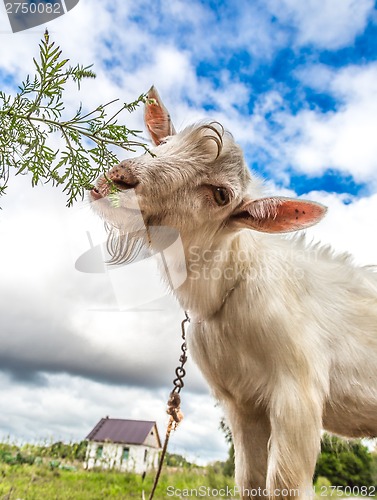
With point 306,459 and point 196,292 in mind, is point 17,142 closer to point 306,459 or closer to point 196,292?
point 196,292

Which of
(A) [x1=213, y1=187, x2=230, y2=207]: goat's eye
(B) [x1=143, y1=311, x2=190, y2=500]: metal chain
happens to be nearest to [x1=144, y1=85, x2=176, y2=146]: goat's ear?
(A) [x1=213, y1=187, x2=230, y2=207]: goat's eye

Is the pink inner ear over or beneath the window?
over

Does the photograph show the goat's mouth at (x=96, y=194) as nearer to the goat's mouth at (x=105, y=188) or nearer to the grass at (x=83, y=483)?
the goat's mouth at (x=105, y=188)

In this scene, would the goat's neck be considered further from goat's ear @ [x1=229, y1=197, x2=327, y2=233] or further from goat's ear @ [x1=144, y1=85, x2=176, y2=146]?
goat's ear @ [x1=144, y1=85, x2=176, y2=146]

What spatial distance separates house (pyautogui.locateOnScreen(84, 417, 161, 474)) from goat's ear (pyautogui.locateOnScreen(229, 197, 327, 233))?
43.5 inches

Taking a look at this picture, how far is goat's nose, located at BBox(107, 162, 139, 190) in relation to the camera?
815mm

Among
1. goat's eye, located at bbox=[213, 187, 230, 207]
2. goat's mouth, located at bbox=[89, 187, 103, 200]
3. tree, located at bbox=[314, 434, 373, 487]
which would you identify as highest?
goat's eye, located at bbox=[213, 187, 230, 207]

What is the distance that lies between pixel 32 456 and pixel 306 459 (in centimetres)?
104

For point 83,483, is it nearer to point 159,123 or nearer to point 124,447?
point 124,447

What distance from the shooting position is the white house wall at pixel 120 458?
1.63m

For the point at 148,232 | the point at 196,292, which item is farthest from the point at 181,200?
the point at 196,292

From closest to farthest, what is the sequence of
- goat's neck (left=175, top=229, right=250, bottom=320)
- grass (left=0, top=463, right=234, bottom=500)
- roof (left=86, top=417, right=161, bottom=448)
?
goat's neck (left=175, top=229, right=250, bottom=320)
grass (left=0, top=463, right=234, bottom=500)
roof (left=86, top=417, right=161, bottom=448)

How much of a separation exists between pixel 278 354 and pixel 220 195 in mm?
325

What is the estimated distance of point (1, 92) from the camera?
512 millimetres
